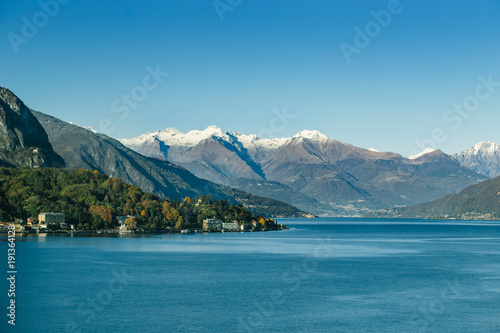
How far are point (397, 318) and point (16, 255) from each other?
7815 cm

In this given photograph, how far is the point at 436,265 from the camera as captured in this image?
107750mm

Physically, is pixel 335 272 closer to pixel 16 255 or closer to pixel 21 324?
pixel 21 324

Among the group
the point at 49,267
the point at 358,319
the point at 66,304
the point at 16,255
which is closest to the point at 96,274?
the point at 49,267

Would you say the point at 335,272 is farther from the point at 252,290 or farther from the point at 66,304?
the point at 66,304

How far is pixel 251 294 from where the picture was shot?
73.5 m

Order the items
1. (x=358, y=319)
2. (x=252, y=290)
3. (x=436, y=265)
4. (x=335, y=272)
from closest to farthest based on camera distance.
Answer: (x=358, y=319) < (x=252, y=290) < (x=335, y=272) < (x=436, y=265)

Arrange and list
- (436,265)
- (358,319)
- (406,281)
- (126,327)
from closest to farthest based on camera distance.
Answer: (126,327), (358,319), (406,281), (436,265)

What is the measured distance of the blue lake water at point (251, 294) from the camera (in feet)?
189

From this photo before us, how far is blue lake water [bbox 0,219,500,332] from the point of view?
189 feet

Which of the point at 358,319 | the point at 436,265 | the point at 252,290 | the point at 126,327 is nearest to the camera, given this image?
the point at 126,327

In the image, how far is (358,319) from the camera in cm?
5975

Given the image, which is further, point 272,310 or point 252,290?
point 252,290

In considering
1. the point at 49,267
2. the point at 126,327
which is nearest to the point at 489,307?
the point at 126,327

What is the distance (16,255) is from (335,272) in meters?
60.0
